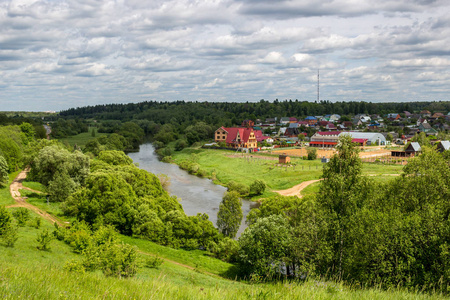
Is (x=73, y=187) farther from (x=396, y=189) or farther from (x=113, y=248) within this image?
(x=396, y=189)

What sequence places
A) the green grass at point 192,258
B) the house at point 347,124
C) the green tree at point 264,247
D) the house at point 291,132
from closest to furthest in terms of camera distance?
the green tree at point 264,247, the green grass at point 192,258, the house at point 291,132, the house at point 347,124

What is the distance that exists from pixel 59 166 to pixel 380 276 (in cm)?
3791

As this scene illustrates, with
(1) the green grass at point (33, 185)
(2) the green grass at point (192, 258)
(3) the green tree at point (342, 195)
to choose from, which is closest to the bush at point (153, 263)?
(2) the green grass at point (192, 258)

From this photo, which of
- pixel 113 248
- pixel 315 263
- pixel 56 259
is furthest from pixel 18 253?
pixel 315 263

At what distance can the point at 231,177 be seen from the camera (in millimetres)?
65812

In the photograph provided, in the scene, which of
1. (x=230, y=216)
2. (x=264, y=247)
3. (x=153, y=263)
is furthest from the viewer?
(x=230, y=216)

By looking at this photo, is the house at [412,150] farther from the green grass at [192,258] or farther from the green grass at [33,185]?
the green grass at [33,185]

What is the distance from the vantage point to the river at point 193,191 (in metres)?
45.4

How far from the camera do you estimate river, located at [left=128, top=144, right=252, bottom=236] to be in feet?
149

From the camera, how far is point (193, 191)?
56.7 meters

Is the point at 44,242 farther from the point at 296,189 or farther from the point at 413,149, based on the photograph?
the point at 413,149

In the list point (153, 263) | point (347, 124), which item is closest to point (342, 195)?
point (153, 263)

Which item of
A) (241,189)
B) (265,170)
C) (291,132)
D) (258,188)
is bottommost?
(241,189)

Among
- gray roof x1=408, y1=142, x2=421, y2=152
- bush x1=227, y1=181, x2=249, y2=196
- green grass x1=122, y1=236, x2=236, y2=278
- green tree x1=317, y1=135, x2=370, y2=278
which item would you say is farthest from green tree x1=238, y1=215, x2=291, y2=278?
gray roof x1=408, y1=142, x2=421, y2=152
